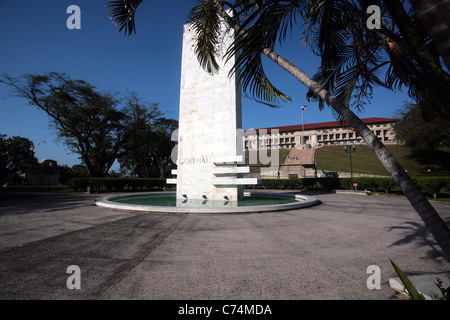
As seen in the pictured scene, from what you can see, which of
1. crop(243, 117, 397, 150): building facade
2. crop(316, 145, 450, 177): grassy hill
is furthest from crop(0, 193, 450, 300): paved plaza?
crop(243, 117, 397, 150): building facade

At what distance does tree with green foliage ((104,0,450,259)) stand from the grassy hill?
149ft

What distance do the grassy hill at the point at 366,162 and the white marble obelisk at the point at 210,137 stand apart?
41.6 metres

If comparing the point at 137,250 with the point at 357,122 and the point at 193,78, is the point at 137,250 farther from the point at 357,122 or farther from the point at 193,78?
the point at 193,78

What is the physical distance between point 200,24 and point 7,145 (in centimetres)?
5776

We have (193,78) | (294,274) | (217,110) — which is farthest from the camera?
(193,78)

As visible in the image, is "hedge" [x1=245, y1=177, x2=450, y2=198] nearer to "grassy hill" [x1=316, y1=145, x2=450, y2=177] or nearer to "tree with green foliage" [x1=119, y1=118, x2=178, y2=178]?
"tree with green foliage" [x1=119, y1=118, x2=178, y2=178]

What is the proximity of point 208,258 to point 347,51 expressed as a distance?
4.68m

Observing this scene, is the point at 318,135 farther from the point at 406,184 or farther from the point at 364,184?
the point at 406,184

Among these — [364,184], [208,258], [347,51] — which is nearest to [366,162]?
[364,184]

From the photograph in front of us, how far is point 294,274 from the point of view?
9.63 feet

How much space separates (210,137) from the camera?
12297mm

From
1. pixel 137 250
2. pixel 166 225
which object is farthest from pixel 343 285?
pixel 166 225

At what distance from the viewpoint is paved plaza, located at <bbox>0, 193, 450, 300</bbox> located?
2500 mm

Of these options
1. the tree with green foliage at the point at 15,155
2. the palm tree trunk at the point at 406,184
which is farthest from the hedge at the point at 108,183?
the tree with green foliage at the point at 15,155
